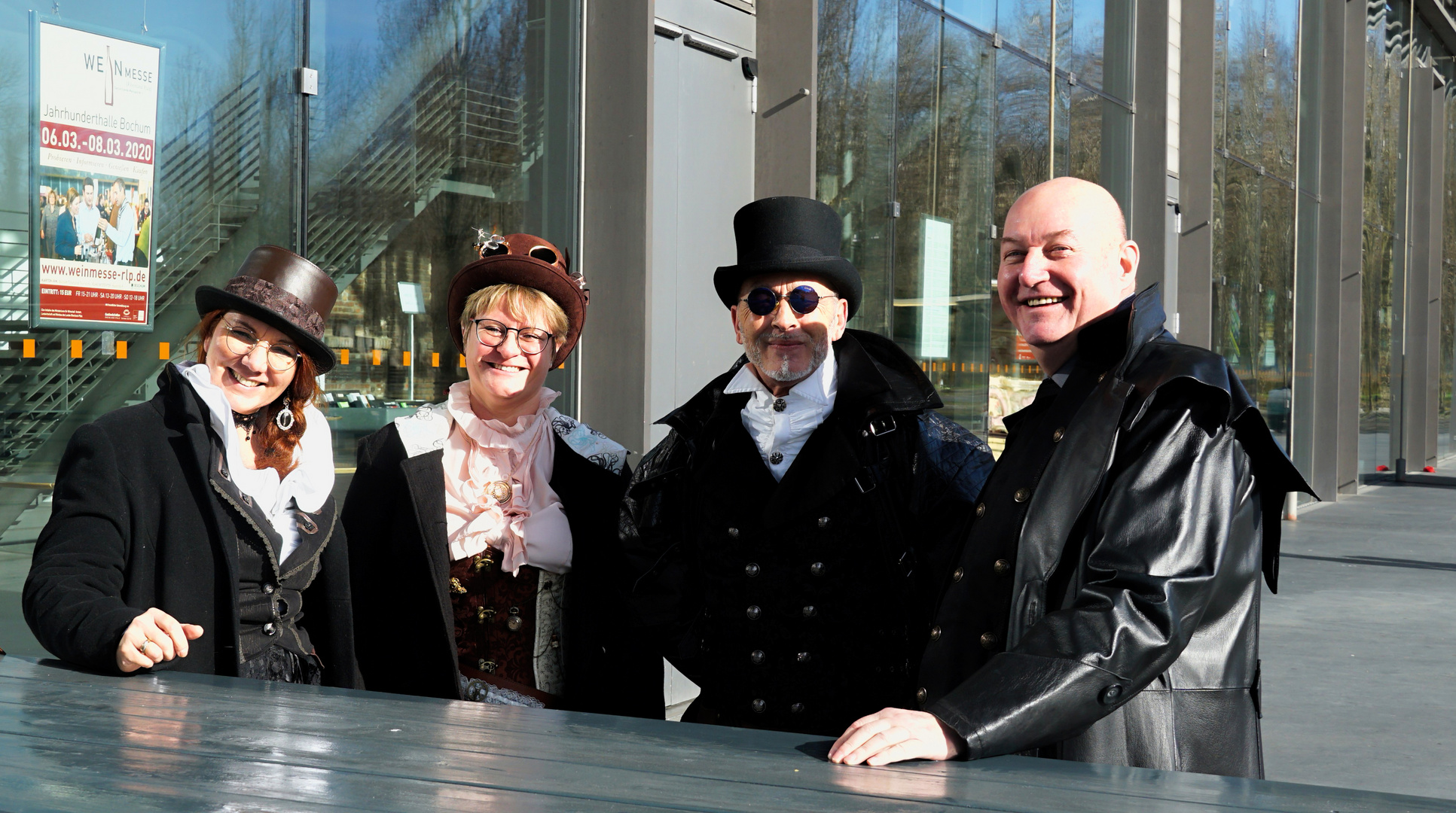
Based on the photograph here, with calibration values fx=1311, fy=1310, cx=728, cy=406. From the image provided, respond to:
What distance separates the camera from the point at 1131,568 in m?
2.01

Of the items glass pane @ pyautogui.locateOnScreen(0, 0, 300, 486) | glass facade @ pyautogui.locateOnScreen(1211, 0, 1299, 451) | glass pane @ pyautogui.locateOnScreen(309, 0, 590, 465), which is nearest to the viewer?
glass pane @ pyautogui.locateOnScreen(0, 0, 300, 486)

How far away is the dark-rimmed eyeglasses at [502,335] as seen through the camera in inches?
128

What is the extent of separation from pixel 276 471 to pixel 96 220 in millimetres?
1934

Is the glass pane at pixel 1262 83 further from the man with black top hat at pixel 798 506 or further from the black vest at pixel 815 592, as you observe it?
the black vest at pixel 815 592

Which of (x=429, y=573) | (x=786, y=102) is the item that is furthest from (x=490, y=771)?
(x=786, y=102)

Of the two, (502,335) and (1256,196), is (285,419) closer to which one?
(502,335)

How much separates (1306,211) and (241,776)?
1905 centimetres

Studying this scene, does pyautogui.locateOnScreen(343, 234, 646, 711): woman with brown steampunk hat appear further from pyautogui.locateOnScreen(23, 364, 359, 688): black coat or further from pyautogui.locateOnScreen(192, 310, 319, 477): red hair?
pyautogui.locateOnScreen(23, 364, 359, 688): black coat

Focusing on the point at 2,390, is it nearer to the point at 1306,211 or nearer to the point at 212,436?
the point at 212,436

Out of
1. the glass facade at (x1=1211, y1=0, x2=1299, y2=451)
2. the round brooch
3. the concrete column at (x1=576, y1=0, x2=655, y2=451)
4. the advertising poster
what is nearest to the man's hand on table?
the round brooch

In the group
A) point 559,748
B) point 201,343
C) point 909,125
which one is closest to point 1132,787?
point 559,748

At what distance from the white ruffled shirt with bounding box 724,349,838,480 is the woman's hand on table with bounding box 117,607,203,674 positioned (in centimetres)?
137

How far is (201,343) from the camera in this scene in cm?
304

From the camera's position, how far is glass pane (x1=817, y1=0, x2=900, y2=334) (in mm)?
7559
